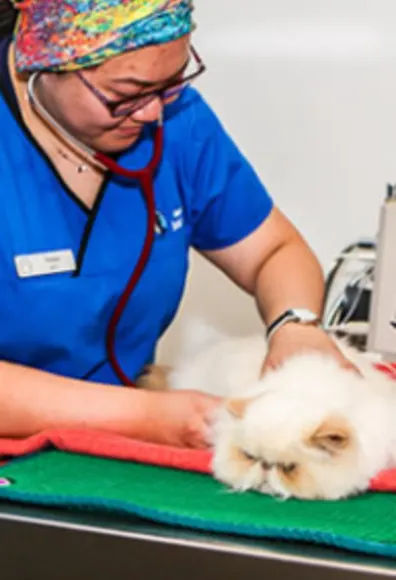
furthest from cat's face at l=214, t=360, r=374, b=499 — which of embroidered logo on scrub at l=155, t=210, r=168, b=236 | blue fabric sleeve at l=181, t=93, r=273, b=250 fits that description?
blue fabric sleeve at l=181, t=93, r=273, b=250

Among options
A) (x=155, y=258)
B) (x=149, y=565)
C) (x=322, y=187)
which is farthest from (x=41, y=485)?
(x=322, y=187)

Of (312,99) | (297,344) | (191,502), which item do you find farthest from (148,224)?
(312,99)

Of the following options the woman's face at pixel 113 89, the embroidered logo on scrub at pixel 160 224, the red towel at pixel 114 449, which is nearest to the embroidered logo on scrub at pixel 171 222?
the embroidered logo on scrub at pixel 160 224

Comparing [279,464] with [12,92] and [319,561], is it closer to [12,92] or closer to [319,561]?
[319,561]

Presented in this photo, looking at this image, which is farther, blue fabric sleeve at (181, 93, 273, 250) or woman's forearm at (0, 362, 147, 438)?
blue fabric sleeve at (181, 93, 273, 250)

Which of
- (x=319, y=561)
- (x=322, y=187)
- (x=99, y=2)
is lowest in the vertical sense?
(x=319, y=561)

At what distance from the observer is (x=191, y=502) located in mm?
899

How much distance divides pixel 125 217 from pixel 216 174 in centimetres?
22

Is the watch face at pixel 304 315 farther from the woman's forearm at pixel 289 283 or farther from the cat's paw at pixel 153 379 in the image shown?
the cat's paw at pixel 153 379

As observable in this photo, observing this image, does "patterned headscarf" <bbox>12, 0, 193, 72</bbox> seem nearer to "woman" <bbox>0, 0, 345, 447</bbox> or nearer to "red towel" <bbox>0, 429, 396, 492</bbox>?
"woman" <bbox>0, 0, 345, 447</bbox>

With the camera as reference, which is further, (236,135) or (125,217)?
(236,135)

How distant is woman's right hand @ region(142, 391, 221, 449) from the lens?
114 cm

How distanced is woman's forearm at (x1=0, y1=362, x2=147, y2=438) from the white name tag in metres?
0.15

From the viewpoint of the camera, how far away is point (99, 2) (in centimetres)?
111
